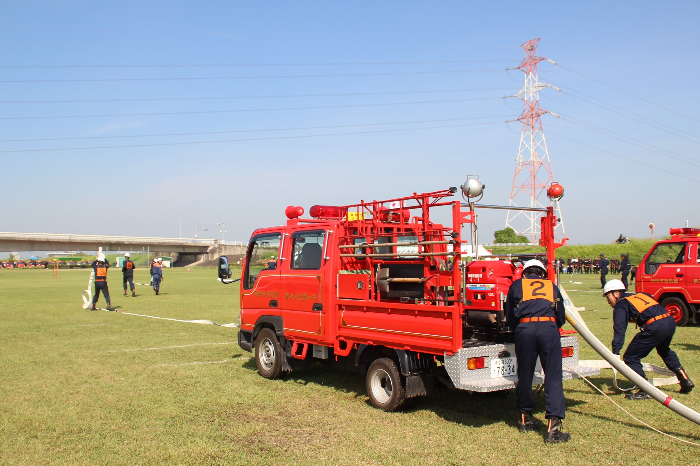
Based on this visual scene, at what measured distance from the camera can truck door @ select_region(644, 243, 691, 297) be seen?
550 inches

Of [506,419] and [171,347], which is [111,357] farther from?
[506,419]

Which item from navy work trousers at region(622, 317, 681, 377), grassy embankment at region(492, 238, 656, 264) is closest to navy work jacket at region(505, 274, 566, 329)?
navy work trousers at region(622, 317, 681, 377)

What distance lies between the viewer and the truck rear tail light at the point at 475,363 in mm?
5699

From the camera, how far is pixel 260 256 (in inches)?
346

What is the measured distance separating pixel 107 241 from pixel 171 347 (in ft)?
280

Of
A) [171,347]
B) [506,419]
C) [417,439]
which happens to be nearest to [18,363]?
[171,347]

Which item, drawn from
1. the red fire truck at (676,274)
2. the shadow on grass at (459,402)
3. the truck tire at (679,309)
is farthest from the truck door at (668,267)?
the shadow on grass at (459,402)

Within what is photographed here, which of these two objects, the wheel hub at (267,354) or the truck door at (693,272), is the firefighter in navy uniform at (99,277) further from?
the truck door at (693,272)

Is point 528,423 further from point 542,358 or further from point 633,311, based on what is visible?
point 633,311

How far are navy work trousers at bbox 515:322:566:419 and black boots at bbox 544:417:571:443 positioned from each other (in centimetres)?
9

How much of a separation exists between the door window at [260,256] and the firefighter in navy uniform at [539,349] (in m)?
3.88

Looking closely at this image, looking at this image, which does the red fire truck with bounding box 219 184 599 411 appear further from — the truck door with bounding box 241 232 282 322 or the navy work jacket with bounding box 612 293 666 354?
the navy work jacket with bounding box 612 293 666 354

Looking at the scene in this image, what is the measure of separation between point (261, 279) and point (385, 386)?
2.90 metres

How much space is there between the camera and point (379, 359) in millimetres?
6633
